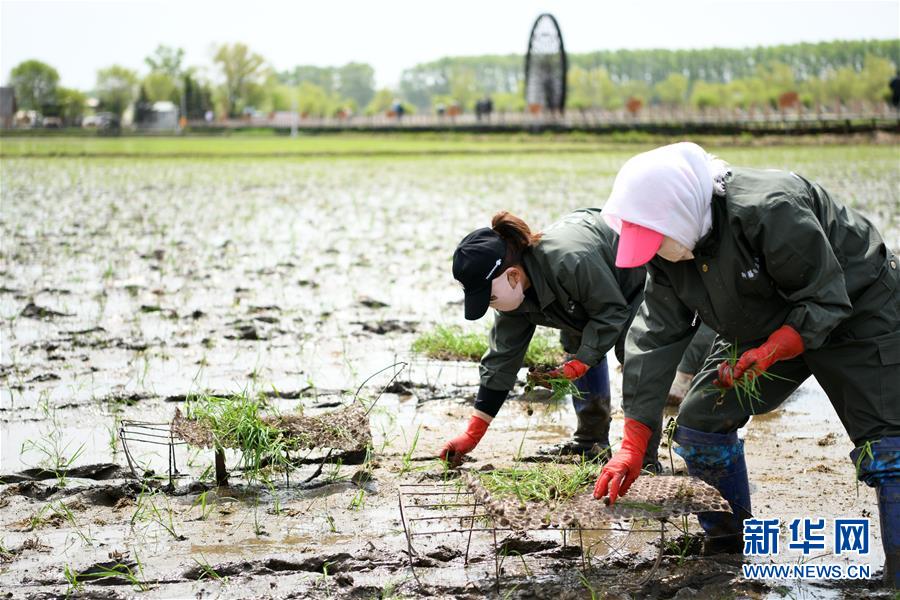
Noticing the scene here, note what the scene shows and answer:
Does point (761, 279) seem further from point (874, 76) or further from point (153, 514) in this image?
point (874, 76)

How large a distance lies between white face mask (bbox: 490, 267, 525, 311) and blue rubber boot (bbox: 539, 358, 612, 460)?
2.63ft

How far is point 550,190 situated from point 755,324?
13727 mm

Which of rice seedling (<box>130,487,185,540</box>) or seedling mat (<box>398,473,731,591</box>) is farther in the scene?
rice seedling (<box>130,487,185,540</box>)

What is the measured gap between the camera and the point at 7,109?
233 ft

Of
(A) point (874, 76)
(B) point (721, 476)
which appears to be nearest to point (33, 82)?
(A) point (874, 76)

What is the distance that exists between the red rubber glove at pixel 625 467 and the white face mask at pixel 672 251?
0.58 meters

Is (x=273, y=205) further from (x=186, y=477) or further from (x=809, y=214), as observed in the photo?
(x=809, y=214)

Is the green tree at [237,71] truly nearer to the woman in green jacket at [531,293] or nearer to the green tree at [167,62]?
the green tree at [167,62]

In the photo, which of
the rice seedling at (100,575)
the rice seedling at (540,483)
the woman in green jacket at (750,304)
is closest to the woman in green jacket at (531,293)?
the rice seedling at (540,483)

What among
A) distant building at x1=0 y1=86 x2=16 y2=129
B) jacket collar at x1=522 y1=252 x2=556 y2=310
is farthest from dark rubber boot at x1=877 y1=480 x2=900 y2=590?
distant building at x1=0 y1=86 x2=16 y2=129

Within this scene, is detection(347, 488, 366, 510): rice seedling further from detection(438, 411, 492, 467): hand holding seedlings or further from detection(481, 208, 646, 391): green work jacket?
detection(481, 208, 646, 391): green work jacket

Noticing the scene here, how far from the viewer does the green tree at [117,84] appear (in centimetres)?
10844

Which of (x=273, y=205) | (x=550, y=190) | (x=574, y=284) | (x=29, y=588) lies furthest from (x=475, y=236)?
(x=550, y=190)

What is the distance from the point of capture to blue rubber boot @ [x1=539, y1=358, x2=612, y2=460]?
4352 mm
